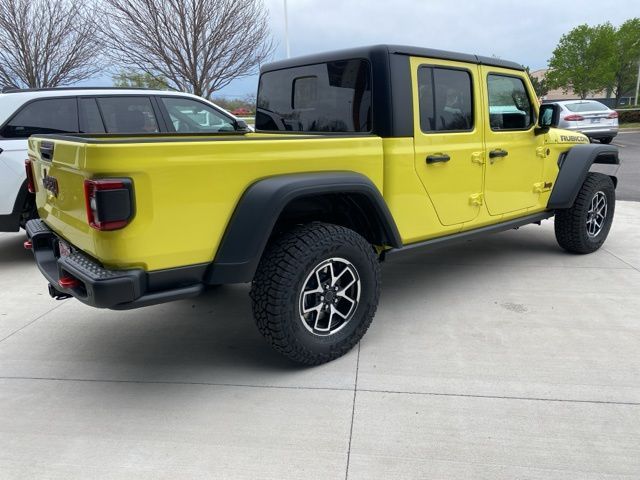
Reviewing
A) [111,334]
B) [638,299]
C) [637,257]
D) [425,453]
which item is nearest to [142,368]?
[111,334]

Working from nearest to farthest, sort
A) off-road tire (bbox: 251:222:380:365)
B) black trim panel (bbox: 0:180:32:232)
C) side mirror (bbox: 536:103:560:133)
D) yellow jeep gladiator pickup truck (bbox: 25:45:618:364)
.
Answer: yellow jeep gladiator pickup truck (bbox: 25:45:618:364)
off-road tire (bbox: 251:222:380:365)
side mirror (bbox: 536:103:560:133)
black trim panel (bbox: 0:180:32:232)

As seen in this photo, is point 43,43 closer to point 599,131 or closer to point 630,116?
point 599,131

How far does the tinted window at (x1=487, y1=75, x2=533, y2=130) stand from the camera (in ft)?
13.3

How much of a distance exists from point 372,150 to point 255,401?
162cm

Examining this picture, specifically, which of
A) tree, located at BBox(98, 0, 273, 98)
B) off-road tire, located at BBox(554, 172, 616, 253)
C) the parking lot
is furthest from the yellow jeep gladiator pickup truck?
tree, located at BBox(98, 0, 273, 98)

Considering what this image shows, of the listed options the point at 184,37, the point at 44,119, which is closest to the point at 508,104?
the point at 44,119

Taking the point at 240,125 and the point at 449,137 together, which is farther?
the point at 240,125

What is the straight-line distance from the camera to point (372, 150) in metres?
3.14

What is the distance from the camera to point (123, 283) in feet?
7.45

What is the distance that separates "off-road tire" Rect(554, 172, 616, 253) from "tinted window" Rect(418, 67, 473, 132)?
1.80m

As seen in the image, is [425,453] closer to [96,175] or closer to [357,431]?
[357,431]

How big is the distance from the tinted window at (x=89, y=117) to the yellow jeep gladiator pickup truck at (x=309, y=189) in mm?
2044

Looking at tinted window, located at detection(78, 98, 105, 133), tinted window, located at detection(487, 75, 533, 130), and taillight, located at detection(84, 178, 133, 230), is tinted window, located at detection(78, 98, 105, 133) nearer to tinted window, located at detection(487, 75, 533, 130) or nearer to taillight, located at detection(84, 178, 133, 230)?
taillight, located at detection(84, 178, 133, 230)

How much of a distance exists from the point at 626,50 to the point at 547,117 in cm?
4976
